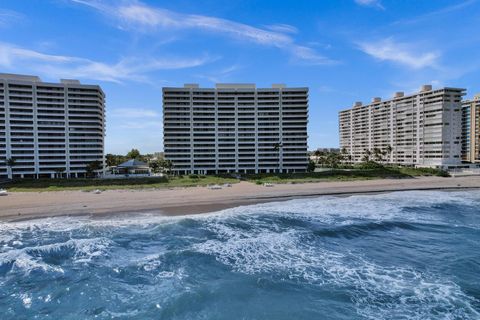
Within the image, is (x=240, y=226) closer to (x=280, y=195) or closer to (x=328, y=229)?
(x=328, y=229)

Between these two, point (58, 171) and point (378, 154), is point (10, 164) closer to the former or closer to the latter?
point (58, 171)

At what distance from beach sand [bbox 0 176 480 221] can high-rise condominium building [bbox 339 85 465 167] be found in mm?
48102

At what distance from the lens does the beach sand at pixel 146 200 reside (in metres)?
37.4

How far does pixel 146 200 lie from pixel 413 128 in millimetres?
107048

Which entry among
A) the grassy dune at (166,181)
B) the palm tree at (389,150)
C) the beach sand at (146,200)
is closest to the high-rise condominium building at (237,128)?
the grassy dune at (166,181)

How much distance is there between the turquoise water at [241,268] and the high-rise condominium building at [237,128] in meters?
62.4

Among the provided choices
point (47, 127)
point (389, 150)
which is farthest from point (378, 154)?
point (47, 127)

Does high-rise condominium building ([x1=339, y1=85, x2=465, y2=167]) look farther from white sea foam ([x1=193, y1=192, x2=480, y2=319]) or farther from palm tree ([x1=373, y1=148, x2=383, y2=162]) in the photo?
white sea foam ([x1=193, y1=192, x2=480, y2=319])

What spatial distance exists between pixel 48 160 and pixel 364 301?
90.2 meters

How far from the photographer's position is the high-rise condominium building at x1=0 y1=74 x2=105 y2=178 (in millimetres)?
79062

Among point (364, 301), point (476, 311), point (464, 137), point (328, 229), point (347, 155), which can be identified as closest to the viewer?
point (476, 311)

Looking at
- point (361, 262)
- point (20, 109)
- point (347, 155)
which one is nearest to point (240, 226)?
point (361, 262)

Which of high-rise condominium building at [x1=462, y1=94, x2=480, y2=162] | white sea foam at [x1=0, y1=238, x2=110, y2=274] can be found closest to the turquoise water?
white sea foam at [x1=0, y1=238, x2=110, y2=274]

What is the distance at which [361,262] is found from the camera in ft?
66.9
